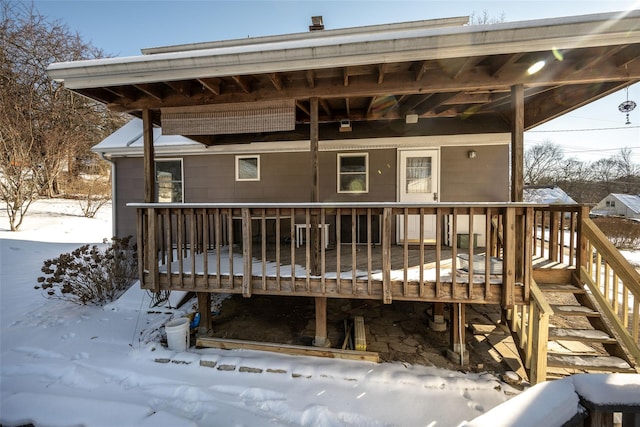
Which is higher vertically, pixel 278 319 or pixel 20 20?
pixel 20 20

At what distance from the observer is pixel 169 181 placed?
676cm

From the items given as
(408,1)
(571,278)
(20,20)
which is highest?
(20,20)

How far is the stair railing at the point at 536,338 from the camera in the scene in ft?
9.14

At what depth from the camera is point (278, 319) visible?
14.2 feet

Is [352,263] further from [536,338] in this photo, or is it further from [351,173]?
[351,173]

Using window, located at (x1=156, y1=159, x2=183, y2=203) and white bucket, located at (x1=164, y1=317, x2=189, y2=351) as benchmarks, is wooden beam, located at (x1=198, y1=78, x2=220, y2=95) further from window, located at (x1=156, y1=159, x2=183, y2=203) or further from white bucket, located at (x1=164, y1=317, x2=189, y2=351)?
window, located at (x1=156, y1=159, x2=183, y2=203)

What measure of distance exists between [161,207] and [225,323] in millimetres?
1975

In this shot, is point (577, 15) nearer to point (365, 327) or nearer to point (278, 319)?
point (365, 327)

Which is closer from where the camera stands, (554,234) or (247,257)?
(247,257)

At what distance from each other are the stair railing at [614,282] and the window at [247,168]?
18.7ft

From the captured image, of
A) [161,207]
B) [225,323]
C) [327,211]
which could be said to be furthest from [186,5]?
[225,323]

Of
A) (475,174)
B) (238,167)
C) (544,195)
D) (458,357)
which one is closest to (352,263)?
(458,357)

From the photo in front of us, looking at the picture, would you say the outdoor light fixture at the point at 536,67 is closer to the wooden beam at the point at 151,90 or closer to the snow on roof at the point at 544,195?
the wooden beam at the point at 151,90

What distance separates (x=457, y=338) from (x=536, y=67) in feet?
10.7
